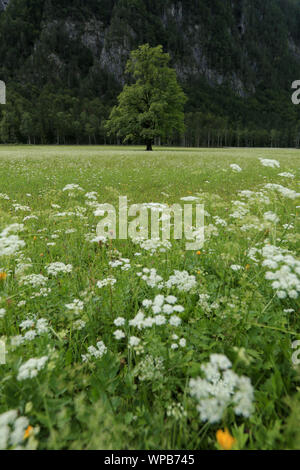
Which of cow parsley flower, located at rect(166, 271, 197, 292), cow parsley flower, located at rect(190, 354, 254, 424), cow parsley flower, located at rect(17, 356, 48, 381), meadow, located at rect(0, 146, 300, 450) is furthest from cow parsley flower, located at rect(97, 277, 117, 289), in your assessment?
cow parsley flower, located at rect(190, 354, 254, 424)

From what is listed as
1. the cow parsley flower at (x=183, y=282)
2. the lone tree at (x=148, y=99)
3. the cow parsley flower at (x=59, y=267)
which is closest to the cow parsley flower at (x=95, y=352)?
the cow parsley flower at (x=183, y=282)

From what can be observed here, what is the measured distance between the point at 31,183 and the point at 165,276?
7725 mm

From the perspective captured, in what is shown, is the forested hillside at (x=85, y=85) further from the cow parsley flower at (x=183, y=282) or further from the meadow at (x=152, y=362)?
the cow parsley flower at (x=183, y=282)

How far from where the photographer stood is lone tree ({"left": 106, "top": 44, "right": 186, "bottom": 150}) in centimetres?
4106

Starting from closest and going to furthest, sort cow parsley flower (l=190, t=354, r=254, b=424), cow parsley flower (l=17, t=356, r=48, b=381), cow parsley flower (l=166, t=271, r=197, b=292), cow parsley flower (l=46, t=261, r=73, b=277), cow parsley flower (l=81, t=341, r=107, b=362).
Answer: cow parsley flower (l=190, t=354, r=254, b=424) → cow parsley flower (l=17, t=356, r=48, b=381) → cow parsley flower (l=81, t=341, r=107, b=362) → cow parsley flower (l=166, t=271, r=197, b=292) → cow parsley flower (l=46, t=261, r=73, b=277)

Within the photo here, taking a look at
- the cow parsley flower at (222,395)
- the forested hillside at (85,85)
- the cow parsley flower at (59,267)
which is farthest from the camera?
the forested hillside at (85,85)

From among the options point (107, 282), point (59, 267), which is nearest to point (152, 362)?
point (107, 282)

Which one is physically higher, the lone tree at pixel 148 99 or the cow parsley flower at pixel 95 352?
the lone tree at pixel 148 99

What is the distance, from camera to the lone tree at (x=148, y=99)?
4106 cm

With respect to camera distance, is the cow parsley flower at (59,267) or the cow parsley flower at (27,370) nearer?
the cow parsley flower at (27,370)

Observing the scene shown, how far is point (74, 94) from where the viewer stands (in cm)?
13838

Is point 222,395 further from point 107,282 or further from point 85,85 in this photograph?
point 85,85

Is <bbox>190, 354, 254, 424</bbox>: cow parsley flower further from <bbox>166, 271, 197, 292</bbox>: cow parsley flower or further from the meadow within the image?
<bbox>166, 271, 197, 292</bbox>: cow parsley flower

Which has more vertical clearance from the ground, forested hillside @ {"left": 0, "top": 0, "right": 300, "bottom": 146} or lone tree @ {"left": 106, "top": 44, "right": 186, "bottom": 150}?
forested hillside @ {"left": 0, "top": 0, "right": 300, "bottom": 146}
